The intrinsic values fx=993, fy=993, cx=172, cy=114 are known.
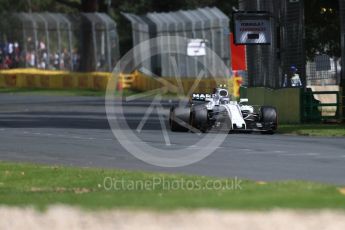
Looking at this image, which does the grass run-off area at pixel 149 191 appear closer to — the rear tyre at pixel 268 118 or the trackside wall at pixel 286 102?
the rear tyre at pixel 268 118

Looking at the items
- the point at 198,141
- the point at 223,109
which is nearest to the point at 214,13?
the point at 223,109

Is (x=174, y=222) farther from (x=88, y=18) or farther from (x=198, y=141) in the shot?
(x=88, y=18)

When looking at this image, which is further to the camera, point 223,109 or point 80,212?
point 223,109

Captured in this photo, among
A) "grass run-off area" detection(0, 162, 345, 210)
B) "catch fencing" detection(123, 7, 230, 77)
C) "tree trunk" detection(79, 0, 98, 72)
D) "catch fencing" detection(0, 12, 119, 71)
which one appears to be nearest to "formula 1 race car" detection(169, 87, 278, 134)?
"grass run-off area" detection(0, 162, 345, 210)

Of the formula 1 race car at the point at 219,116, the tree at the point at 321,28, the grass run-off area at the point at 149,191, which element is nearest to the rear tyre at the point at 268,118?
the formula 1 race car at the point at 219,116

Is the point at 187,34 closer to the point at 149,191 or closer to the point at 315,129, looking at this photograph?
the point at 315,129

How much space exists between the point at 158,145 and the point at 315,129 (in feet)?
25.5

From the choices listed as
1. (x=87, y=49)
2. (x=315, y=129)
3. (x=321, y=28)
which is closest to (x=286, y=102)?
(x=315, y=129)

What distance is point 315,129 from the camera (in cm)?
2797

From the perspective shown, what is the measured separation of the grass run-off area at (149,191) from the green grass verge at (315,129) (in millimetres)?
11240

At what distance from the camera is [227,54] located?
5212cm

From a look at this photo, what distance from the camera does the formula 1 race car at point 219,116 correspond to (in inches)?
1019

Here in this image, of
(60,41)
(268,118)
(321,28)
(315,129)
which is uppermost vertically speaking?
(60,41)

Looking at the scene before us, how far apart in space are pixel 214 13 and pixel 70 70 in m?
16.0
